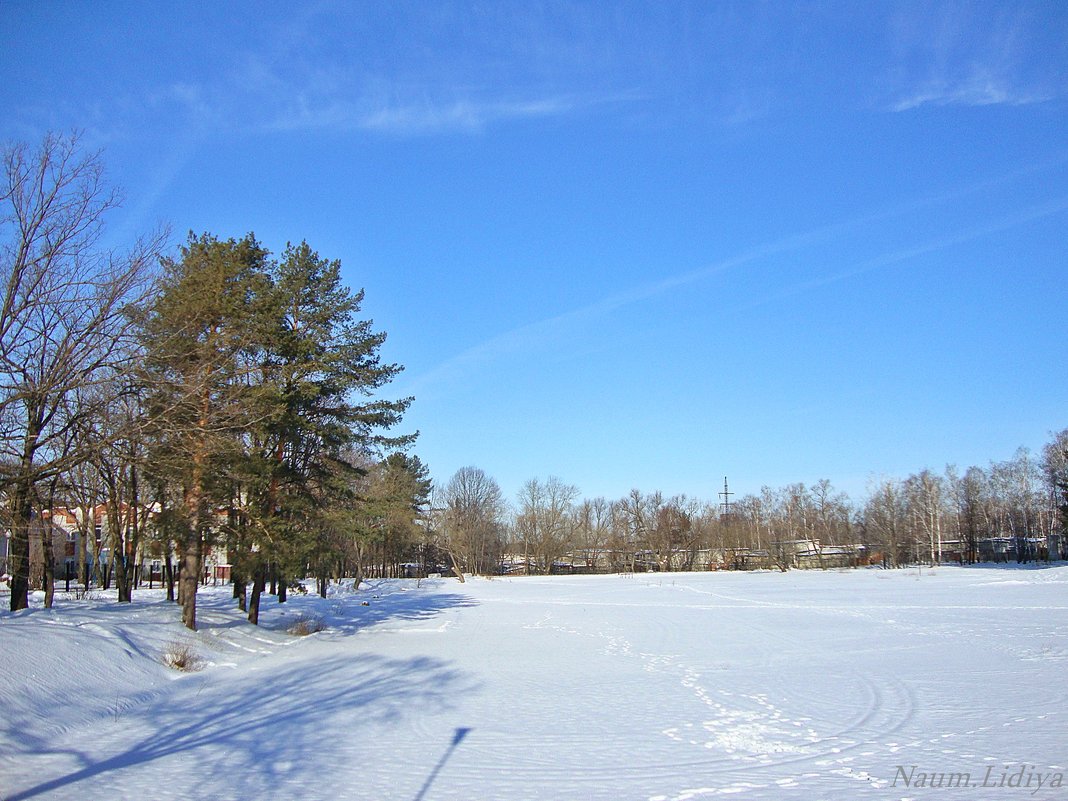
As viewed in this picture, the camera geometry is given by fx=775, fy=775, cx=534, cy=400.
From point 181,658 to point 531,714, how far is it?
8395mm

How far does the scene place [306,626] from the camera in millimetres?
26062

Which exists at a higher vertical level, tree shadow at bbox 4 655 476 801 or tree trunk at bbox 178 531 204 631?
tree trunk at bbox 178 531 204 631

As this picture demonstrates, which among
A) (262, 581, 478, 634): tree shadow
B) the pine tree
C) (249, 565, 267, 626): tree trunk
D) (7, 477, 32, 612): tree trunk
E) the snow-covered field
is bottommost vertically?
(262, 581, 478, 634): tree shadow

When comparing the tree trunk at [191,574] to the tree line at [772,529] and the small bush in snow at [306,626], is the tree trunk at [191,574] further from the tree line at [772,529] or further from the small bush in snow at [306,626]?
the tree line at [772,529]

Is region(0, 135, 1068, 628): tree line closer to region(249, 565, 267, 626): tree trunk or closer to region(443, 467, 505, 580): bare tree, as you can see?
region(249, 565, 267, 626): tree trunk

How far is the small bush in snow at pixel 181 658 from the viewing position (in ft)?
53.6

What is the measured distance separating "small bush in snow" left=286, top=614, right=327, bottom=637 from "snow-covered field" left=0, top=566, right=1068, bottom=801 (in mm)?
1428

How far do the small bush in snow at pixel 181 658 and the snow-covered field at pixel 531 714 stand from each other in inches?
8.1

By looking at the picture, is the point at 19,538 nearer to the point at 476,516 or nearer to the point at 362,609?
the point at 362,609

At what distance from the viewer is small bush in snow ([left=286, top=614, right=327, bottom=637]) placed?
997 inches

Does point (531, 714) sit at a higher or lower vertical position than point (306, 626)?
higher

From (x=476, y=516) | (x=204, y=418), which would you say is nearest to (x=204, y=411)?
(x=204, y=418)

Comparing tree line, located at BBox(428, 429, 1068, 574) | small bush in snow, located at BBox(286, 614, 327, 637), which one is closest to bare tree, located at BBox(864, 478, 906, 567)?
tree line, located at BBox(428, 429, 1068, 574)

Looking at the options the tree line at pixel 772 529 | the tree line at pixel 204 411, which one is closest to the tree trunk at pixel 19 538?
the tree line at pixel 204 411
